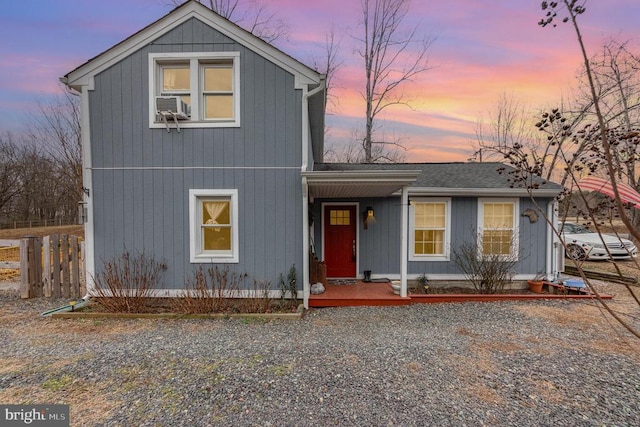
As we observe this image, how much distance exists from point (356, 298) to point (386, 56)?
574 inches

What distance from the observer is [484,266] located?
290 inches

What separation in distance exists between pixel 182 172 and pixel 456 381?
585cm

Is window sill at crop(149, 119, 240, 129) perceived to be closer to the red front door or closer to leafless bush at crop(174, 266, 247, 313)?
leafless bush at crop(174, 266, 247, 313)

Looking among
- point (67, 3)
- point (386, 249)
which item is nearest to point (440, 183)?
point (386, 249)

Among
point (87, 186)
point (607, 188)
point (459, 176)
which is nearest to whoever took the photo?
point (607, 188)

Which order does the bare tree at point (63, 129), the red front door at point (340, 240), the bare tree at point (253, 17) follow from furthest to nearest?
the bare tree at point (253, 17) < the bare tree at point (63, 129) < the red front door at point (340, 240)

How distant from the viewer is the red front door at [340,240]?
820 cm

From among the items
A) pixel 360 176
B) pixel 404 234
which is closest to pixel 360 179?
pixel 360 176

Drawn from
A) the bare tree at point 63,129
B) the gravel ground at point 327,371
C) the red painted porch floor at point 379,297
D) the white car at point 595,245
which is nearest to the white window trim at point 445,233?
the red painted porch floor at point 379,297

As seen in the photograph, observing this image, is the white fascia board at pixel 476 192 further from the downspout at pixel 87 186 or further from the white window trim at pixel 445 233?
the downspout at pixel 87 186

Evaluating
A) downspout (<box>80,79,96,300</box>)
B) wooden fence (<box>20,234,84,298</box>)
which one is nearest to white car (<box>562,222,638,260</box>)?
downspout (<box>80,79,96,300</box>)

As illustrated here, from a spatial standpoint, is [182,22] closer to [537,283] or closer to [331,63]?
[537,283]

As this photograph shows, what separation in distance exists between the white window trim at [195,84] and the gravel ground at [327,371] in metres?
3.80

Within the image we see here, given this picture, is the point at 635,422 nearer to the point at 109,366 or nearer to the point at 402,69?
the point at 109,366
